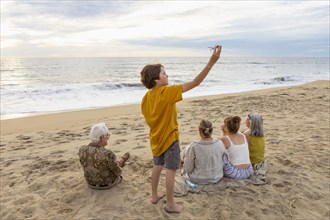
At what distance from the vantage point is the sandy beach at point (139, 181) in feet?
11.4

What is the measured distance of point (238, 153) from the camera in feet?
13.1

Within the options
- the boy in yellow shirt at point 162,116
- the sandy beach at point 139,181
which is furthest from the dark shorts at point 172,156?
the sandy beach at point 139,181

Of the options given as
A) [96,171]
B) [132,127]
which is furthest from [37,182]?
[132,127]

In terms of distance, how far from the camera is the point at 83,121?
9.35 meters

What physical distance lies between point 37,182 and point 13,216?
85 centimetres

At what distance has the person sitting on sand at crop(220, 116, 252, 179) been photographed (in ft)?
13.0

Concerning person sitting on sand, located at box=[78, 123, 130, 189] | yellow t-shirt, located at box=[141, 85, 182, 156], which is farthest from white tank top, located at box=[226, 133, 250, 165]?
person sitting on sand, located at box=[78, 123, 130, 189]

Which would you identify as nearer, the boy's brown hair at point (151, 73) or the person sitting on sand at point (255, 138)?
the boy's brown hair at point (151, 73)

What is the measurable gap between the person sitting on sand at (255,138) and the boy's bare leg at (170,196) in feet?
5.12

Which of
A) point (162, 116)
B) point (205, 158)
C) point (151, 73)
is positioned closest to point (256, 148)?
point (205, 158)

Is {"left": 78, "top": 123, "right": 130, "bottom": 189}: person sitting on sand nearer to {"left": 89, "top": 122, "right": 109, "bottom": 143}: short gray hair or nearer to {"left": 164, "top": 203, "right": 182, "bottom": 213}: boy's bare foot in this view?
{"left": 89, "top": 122, "right": 109, "bottom": 143}: short gray hair

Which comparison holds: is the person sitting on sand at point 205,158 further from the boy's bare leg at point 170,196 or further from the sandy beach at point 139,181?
the boy's bare leg at point 170,196

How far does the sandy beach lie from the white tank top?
381 millimetres

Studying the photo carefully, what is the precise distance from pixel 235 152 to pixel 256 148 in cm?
48
